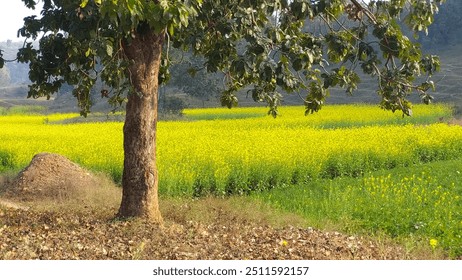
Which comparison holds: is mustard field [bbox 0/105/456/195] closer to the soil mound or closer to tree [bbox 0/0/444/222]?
the soil mound

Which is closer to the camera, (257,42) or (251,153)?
(257,42)

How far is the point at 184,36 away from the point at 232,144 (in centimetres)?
936

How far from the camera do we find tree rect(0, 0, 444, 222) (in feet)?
26.3

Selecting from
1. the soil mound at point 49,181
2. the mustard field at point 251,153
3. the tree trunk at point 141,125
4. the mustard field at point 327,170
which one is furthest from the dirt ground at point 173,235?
the mustard field at point 251,153

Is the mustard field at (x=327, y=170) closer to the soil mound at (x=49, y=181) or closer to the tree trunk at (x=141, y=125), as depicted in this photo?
the soil mound at (x=49, y=181)

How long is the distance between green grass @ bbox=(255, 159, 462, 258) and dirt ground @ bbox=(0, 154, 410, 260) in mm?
883

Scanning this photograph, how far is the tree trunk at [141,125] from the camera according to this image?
31.8 feet

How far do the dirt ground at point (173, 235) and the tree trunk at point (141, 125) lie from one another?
17.1 inches

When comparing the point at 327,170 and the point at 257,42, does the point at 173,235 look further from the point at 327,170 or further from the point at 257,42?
the point at 327,170

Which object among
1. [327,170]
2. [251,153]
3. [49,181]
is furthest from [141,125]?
[327,170]

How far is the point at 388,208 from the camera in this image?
40.6ft

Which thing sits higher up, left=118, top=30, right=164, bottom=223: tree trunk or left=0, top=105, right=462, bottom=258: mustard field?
left=118, top=30, right=164, bottom=223: tree trunk

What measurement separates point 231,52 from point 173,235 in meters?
2.96

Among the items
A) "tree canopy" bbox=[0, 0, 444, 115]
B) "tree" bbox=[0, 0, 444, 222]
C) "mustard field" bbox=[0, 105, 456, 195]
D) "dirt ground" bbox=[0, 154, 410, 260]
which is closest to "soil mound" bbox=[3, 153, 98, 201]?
"dirt ground" bbox=[0, 154, 410, 260]
